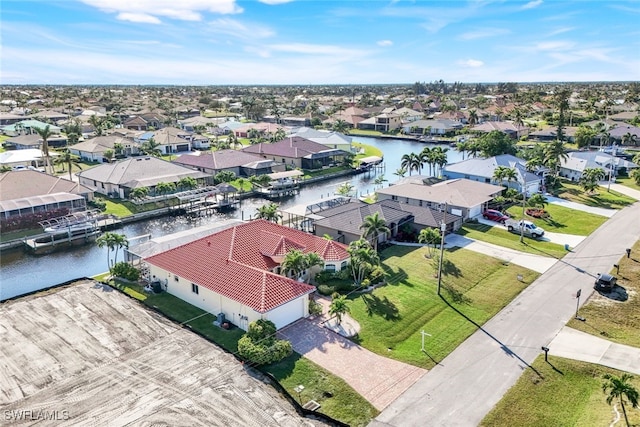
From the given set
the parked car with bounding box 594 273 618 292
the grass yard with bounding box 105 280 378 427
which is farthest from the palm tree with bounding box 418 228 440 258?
the grass yard with bounding box 105 280 378 427

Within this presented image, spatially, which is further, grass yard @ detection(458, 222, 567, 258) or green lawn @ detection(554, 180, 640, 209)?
green lawn @ detection(554, 180, 640, 209)

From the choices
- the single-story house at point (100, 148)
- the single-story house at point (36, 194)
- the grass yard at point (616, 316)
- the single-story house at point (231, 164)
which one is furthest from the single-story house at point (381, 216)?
the single-story house at point (100, 148)

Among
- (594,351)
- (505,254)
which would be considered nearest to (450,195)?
(505,254)

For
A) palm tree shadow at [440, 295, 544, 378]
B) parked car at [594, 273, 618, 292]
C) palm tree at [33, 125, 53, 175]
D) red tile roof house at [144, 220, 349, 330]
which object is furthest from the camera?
palm tree at [33, 125, 53, 175]

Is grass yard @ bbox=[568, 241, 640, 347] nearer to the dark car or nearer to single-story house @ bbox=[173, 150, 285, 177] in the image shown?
the dark car

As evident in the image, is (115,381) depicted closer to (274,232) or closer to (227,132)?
(274,232)

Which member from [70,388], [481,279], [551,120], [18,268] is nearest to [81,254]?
[18,268]

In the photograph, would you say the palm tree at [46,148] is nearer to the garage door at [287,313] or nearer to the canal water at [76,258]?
the canal water at [76,258]
